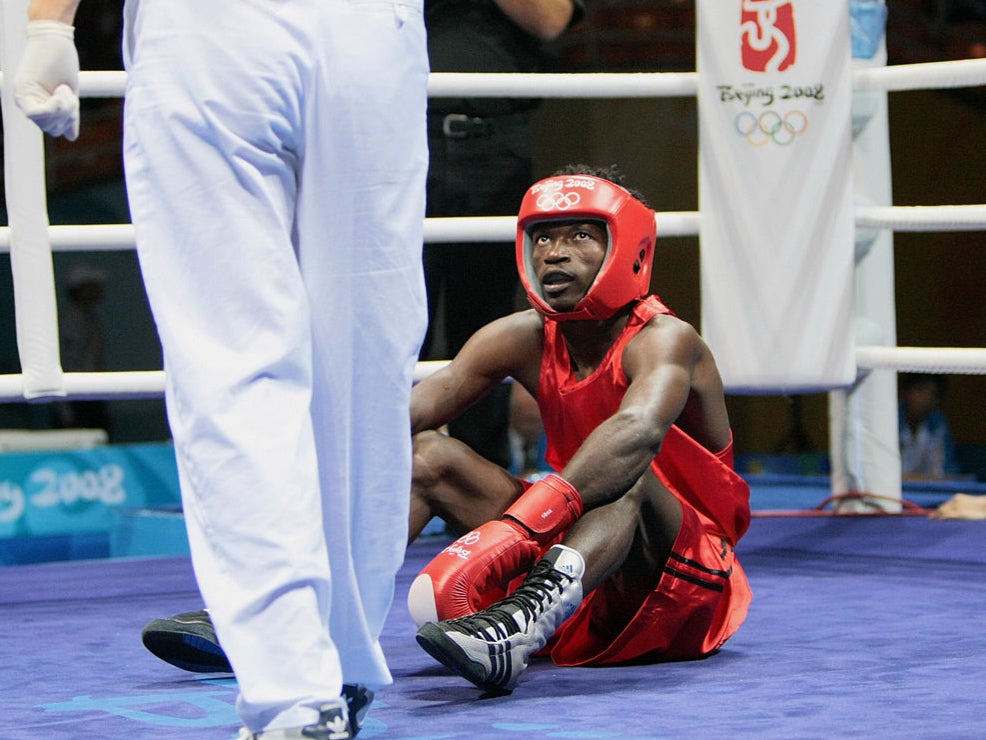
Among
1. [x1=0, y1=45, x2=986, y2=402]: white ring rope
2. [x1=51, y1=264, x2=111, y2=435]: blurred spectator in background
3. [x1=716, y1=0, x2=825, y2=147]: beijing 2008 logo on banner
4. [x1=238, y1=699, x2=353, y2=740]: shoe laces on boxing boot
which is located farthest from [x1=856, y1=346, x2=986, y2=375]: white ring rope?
[x1=51, y1=264, x2=111, y2=435]: blurred spectator in background

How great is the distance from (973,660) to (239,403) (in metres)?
0.94

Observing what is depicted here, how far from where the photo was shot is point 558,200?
6.05 ft

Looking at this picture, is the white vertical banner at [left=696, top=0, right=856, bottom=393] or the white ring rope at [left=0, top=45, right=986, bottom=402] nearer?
the white ring rope at [left=0, top=45, right=986, bottom=402]

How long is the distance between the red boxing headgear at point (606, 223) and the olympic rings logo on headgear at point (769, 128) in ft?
3.01

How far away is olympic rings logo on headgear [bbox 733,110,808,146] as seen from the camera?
2.73 m

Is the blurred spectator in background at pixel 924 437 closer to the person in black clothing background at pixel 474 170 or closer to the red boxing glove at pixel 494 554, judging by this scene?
the person in black clothing background at pixel 474 170

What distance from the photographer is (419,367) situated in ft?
8.79

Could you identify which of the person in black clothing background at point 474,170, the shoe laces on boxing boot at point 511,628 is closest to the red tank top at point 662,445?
the shoe laces on boxing boot at point 511,628

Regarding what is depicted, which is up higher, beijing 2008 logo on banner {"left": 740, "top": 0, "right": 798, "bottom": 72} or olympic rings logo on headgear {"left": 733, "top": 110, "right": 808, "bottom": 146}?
beijing 2008 logo on banner {"left": 740, "top": 0, "right": 798, "bottom": 72}

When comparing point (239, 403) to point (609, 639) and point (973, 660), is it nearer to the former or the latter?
point (609, 639)

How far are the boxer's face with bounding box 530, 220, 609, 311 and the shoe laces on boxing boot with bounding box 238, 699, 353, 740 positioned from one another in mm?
737

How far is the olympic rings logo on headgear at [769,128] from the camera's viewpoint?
2.73m

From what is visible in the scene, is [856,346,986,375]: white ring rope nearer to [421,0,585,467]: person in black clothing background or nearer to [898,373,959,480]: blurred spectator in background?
[421,0,585,467]: person in black clothing background

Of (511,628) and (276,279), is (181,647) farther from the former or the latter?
(276,279)
